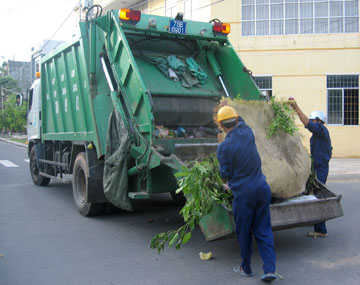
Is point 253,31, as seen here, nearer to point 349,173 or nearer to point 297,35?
point 297,35

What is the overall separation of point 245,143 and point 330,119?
44.1 feet

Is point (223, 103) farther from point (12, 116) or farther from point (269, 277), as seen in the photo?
point (12, 116)

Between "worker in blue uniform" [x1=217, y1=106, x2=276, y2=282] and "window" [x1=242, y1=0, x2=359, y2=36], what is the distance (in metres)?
13.3

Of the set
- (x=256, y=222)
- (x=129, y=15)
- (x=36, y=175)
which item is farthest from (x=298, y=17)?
(x=256, y=222)

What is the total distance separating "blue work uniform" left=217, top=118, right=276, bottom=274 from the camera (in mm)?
3721

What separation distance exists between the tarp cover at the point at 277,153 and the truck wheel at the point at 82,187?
2.80 m

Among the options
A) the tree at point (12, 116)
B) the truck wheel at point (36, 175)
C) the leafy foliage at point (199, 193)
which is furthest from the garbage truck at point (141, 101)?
the tree at point (12, 116)

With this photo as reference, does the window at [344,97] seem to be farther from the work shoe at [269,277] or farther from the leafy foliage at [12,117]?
the leafy foliage at [12,117]

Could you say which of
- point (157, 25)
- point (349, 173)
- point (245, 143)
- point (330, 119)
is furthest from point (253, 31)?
point (245, 143)

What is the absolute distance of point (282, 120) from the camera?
4934 mm

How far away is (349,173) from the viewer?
11.1m

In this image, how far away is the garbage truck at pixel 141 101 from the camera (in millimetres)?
5309

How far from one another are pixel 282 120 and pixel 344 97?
1217 centimetres

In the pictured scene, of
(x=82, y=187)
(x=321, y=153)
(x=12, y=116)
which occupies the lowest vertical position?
(x=82, y=187)
